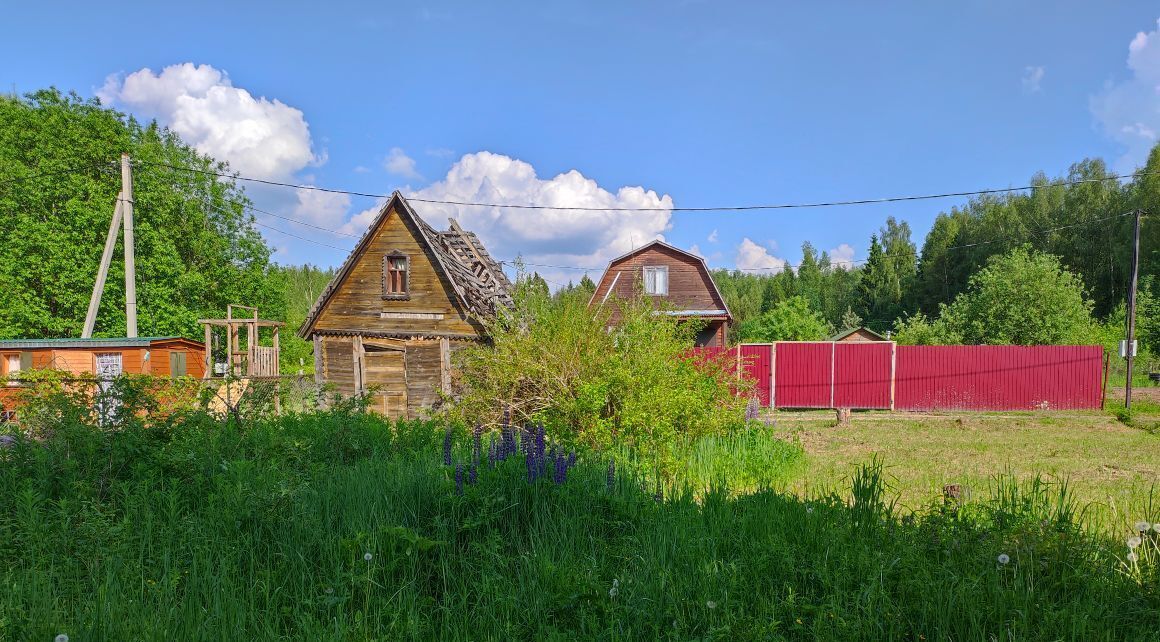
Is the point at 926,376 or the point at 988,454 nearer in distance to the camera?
the point at 988,454

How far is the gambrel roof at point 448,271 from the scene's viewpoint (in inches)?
613

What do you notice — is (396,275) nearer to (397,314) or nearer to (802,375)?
(397,314)

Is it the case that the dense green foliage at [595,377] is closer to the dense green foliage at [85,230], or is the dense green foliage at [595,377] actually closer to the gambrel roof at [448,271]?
the gambrel roof at [448,271]

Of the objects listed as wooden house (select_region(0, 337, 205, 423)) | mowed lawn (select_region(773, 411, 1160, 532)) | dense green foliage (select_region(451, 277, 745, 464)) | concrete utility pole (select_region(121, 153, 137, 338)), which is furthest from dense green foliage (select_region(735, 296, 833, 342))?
concrete utility pole (select_region(121, 153, 137, 338))

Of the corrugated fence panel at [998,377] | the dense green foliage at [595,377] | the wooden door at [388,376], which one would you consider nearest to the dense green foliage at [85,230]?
the wooden door at [388,376]

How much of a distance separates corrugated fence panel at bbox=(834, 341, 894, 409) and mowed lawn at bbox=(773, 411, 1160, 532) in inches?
83.2

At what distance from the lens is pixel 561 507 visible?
397 centimetres

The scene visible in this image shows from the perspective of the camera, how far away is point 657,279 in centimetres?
2850

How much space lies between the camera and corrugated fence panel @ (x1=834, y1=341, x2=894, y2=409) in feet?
57.9

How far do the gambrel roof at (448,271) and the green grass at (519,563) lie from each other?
11.1 meters

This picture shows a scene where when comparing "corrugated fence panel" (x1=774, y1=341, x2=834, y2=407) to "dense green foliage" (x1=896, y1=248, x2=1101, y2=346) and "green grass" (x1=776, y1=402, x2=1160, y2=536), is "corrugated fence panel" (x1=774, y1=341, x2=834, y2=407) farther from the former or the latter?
"dense green foliage" (x1=896, y1=248, x2=1101, y2=346)

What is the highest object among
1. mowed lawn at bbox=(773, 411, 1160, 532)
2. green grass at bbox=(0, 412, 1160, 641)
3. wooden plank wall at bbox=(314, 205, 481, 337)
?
wooden plank wall at bbox=(314, 205, 481, 337)

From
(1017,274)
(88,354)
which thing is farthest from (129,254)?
(1017,274)

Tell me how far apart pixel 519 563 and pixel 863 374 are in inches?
676
